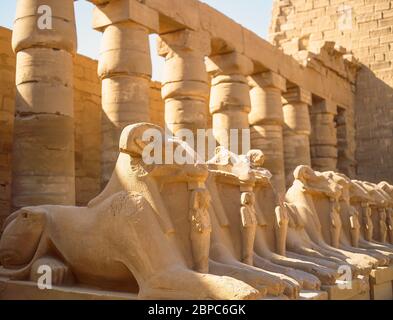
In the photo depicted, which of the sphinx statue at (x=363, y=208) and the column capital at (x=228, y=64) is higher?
the column capital at (x=228, y=64)

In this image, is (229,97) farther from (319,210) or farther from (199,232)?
(199,232)

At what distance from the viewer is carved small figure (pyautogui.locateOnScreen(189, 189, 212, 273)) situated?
396 centimetres

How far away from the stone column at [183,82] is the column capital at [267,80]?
10.0 feet

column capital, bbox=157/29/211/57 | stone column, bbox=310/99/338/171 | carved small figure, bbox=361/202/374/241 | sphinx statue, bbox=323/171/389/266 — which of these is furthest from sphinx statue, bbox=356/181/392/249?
stone column, bbox=310/99/338/171

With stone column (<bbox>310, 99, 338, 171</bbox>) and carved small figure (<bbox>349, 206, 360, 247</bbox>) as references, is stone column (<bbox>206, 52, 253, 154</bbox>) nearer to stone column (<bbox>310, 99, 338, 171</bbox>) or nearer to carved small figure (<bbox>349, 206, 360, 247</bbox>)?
carved small figure (<bbox>349, 206, 360, 247</bbox>)

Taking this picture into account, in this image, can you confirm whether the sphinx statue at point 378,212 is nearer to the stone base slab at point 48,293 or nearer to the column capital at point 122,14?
the column capital at point 122,14

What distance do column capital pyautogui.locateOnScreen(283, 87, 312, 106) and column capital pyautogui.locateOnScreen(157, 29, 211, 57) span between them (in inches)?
177

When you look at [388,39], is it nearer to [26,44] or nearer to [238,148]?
[238,148]

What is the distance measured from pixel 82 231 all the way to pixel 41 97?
136 inches

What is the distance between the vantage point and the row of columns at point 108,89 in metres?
6.94

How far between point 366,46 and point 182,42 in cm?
855

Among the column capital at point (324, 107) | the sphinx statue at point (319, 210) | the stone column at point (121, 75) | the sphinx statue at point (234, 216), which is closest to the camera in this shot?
the sphinx statue at point (234, 216)

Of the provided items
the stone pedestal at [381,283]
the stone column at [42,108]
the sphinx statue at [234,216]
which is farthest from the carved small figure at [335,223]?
the stone column at [42,108]

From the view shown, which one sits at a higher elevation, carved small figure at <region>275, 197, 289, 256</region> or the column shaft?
the column shaft
